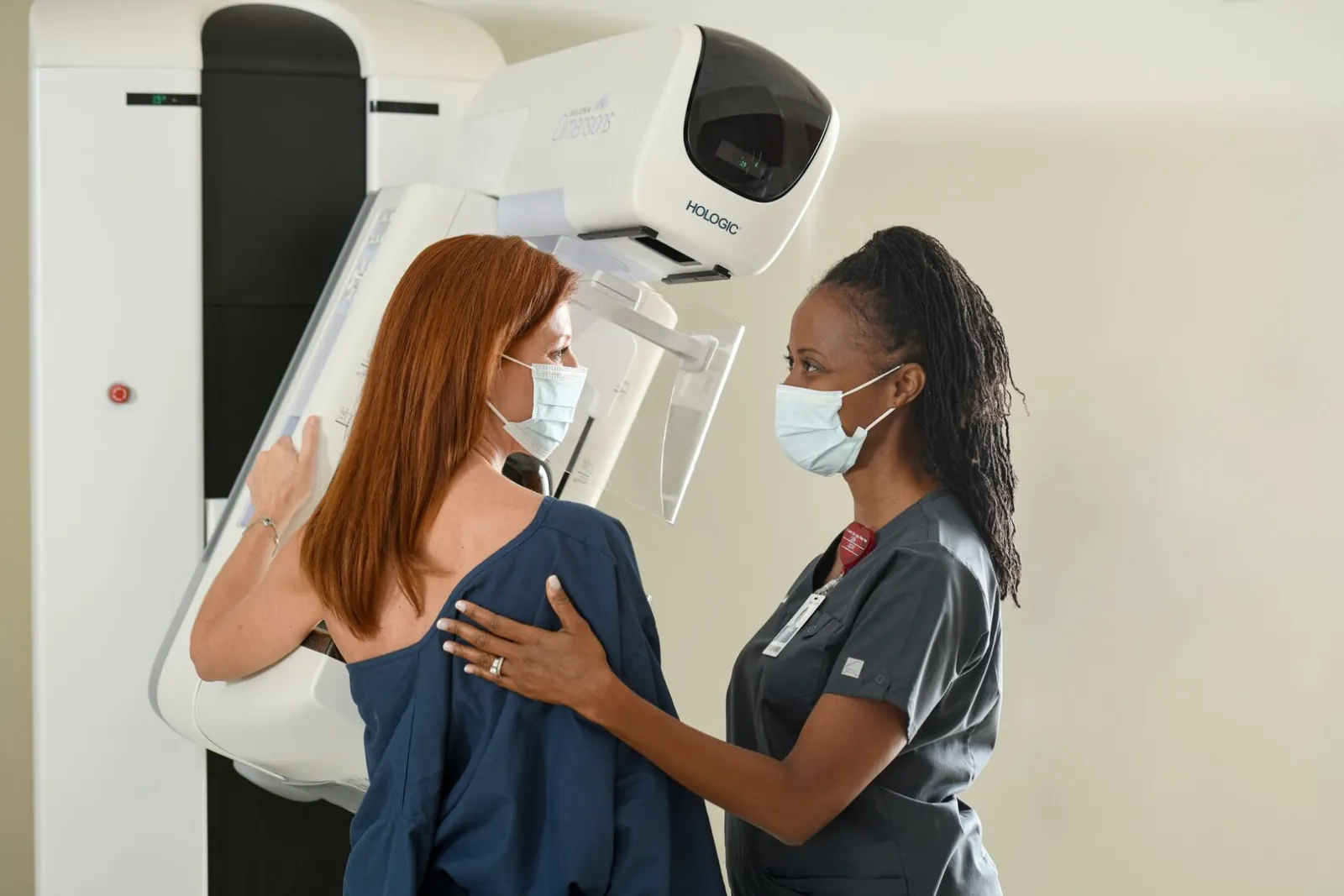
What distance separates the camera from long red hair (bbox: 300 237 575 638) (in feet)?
3.56

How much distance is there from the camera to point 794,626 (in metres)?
1.30

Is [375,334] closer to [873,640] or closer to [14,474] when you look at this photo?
[873,640]

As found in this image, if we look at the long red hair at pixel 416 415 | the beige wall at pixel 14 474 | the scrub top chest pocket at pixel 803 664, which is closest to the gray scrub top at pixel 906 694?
the scrub top chest pocket at pixel 803 664

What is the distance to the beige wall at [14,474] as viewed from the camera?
2.28 m

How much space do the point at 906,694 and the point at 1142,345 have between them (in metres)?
1.57

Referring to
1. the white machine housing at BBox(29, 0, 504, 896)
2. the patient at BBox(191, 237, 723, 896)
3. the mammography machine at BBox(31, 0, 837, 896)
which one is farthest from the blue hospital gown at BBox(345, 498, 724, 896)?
the white machine housing at BBox(29, 0, 504, 896)

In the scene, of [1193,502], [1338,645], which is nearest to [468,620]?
[1193,502]

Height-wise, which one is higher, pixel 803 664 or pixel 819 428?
pixel 819 428

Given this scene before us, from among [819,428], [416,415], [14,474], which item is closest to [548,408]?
[416,415]

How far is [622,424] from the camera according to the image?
166 centimetres

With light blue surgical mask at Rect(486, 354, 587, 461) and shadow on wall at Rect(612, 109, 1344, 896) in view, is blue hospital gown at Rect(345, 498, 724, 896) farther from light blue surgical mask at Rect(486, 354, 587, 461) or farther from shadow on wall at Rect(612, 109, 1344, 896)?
shadow on wall at Rect(612, 109, 1344, 896)

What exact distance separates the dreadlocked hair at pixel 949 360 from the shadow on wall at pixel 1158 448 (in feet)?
3.89

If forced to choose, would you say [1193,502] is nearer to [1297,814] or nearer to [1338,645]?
[1338,645]

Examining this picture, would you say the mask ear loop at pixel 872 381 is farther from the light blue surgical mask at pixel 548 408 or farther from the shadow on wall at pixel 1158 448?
the shadow on wall at pixel 1158 448
